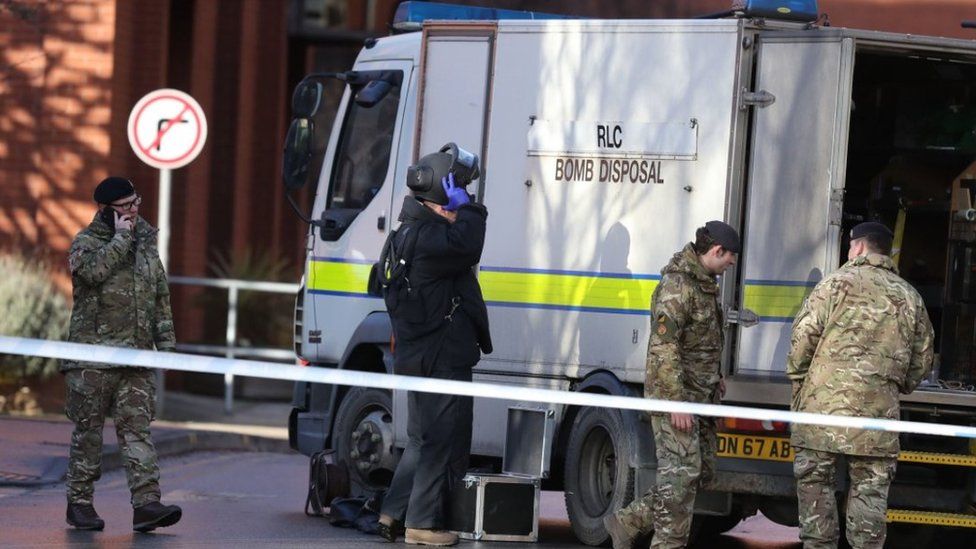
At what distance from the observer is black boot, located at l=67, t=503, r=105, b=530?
→ 10891 millimetres

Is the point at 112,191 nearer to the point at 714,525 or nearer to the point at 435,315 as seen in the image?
the point at 435,315

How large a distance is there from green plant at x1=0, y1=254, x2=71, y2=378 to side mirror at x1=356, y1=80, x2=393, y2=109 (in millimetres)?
6347

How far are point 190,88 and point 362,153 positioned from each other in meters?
9.61

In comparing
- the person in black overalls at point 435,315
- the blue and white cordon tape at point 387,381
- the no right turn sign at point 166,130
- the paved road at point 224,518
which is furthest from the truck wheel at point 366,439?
the no right turn sign at point 166,130

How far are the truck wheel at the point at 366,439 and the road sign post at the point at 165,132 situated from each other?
5.02 metres

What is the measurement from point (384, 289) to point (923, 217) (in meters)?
3.17

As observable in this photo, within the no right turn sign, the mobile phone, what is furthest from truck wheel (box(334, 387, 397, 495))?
the no right turn sign

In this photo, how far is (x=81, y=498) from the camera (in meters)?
10.9

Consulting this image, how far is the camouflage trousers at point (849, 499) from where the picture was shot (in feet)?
31.4

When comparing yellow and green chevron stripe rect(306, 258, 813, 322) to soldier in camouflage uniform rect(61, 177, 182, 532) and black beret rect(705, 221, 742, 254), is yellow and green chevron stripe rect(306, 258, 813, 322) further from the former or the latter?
soldier in camouflage uniform rect(61, 177, 182, 532)

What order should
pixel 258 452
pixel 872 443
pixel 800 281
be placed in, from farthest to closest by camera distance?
pixel 258 452
pixel 800 281
pixel 872 443

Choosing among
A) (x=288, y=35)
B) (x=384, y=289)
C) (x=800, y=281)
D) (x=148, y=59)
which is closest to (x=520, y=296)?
(x=384, y=289)

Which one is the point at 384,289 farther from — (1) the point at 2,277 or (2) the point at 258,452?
(1) the point at 2,277

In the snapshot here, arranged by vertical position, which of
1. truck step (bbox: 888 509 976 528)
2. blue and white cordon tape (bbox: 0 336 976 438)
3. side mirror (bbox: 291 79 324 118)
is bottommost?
truck step (bbox: 888 509 976 528)
